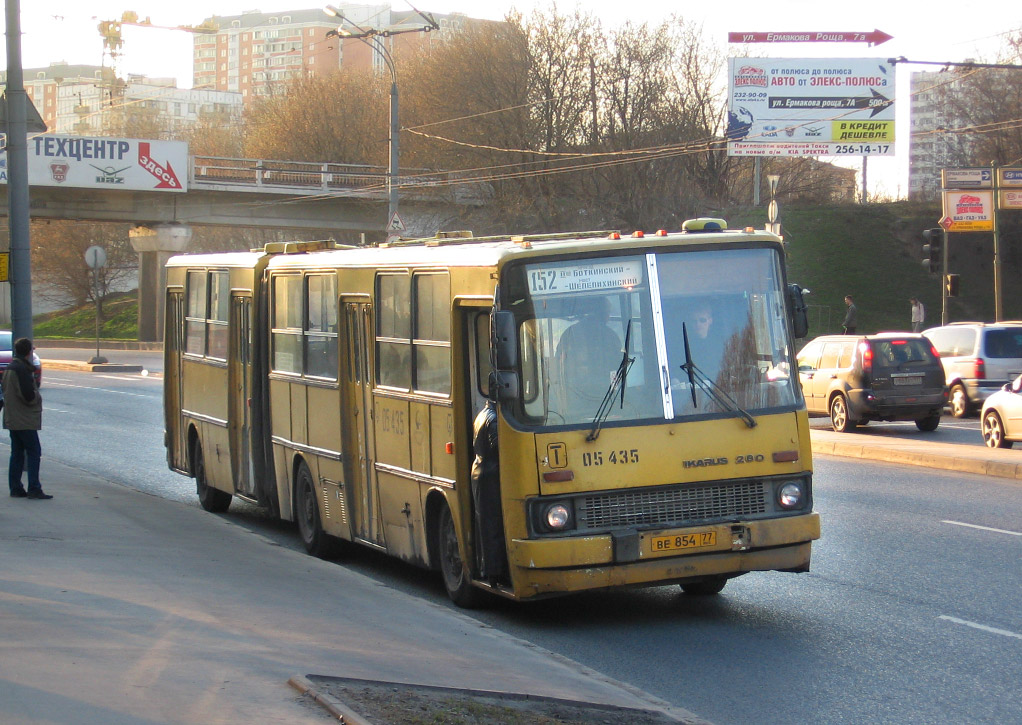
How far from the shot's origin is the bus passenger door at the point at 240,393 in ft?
44.1

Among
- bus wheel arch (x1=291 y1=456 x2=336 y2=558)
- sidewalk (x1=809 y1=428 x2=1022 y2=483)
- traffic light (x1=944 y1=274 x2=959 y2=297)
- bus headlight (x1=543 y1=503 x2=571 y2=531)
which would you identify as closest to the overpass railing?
traffic light (x1=944 y1=274 x2=959 y2=297)

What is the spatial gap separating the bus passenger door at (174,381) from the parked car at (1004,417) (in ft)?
37.9

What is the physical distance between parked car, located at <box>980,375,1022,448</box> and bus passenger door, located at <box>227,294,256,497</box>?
11388mm

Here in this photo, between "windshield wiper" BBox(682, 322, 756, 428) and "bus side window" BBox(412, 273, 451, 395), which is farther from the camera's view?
"bus side window" BBox(412, 273, 451, 395)

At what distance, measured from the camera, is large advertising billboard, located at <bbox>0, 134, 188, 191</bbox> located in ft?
164

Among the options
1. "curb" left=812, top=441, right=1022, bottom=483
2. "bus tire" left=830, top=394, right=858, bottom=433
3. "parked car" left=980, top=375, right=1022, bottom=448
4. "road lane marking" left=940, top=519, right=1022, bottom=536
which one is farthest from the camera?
"bus tire" left=830, top=394, right=858, bottom=433

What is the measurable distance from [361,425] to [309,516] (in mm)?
1600

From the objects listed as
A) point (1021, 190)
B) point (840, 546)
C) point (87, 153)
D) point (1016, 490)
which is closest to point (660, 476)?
point (840, 546)

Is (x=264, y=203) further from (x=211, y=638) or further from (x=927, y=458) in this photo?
(x=211, y=638)

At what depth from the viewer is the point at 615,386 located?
8.35 m

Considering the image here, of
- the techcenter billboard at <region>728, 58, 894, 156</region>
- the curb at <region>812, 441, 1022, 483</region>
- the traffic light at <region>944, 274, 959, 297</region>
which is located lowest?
the curb at <region>812, 441, 1022, 483</region>

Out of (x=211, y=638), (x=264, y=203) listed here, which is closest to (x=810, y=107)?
(x=264, y=203)

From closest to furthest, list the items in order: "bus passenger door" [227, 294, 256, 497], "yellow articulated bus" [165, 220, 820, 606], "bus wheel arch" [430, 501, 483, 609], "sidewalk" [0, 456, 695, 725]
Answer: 1. "sidewalk" [0, 456, 695, 725]
2. "yellow articulated bus" [165, 220, 820, 606]
3. "bus wheel arch" [430, 501, 483, 609]
4. "bus passenger door" [227, 294, 256, 497]

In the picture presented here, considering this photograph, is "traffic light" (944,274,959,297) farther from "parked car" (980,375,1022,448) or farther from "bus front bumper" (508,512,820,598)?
"bus front bumper" (508,512,820,598)
